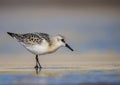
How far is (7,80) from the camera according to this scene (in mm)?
7012

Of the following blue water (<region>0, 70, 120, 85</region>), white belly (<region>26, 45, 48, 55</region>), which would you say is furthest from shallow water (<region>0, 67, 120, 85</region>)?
white belly (<region>26, 45, 48, 55</region>)

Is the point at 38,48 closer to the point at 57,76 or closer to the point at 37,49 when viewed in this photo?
the point at 37,49

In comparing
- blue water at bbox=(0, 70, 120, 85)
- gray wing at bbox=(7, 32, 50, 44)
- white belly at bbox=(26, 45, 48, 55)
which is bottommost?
blue water at bbox=(0, 70, 120, 85)

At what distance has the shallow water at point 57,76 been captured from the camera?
271 inches

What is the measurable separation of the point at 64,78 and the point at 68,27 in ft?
11.4

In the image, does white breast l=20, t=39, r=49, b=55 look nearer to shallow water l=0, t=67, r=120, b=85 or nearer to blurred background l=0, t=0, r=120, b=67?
blurred background l=0, t=0, r=120, b=67

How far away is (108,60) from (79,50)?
2.30ft

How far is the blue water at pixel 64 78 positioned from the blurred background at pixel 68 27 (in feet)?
2.33

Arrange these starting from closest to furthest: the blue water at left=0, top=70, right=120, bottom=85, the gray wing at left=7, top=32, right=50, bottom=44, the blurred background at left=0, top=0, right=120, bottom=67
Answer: the blue water at left=0, top=70, right=120, bottom=85, the gray wing at left=7, top=32, right=50, bottom=44, the blurred background at left=0, top=0, right=120, bottom=67

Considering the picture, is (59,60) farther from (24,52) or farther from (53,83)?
(53,83)

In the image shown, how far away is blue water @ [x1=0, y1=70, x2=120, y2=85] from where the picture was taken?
6.87 meters

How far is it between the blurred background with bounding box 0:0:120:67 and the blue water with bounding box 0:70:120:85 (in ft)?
2.33

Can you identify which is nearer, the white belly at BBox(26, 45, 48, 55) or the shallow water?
the shallow water

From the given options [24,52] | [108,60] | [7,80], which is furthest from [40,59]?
[7,80]
